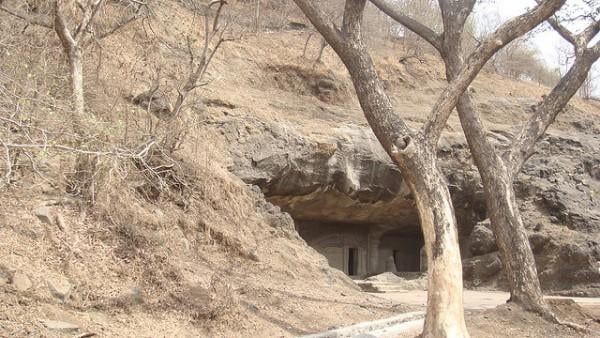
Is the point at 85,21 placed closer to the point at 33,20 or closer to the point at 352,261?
the point at 33,20

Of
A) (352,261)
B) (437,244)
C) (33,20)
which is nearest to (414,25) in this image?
(437,244)

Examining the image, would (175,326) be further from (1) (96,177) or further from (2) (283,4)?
(2) (283,4)

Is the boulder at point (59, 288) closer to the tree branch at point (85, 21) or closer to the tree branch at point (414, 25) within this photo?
the tree branch at point (85, 21)

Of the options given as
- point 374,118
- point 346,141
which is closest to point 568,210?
point 346,141

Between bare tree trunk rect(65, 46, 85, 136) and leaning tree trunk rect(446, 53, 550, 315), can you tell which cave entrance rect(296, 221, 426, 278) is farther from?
bare tree trunk rect(65, 46, 85, 136)

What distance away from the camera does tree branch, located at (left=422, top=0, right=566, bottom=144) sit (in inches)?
294

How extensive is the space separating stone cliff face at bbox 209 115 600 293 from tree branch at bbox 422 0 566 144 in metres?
7.50

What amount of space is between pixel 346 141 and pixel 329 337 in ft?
35.8

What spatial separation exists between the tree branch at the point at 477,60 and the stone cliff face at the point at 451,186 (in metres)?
7.50

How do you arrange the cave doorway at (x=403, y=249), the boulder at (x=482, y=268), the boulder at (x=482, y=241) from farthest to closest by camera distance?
Result: the cave doorway at (x=403, y=249) → the boulder at (x=482, y=241) → the boulder at (x=482, y=268)

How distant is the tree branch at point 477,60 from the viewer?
24.5 feet

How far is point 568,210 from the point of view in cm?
1845

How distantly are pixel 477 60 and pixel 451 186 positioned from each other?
11853 millimetres

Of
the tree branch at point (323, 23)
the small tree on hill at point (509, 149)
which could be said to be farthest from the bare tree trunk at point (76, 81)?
the small tree on hill at point (509, 149)
